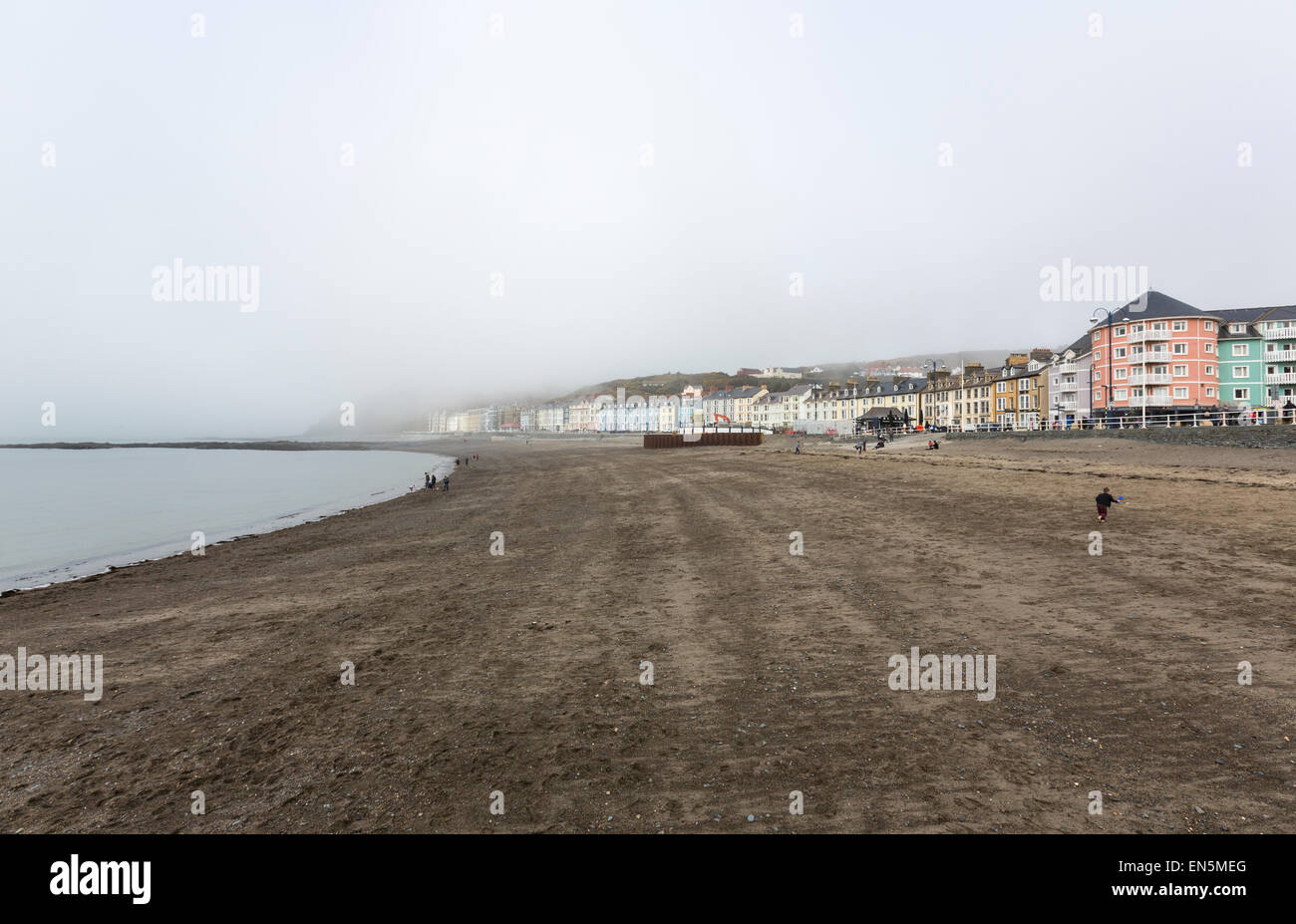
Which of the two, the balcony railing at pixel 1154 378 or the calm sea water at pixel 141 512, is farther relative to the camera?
the balcony railing at pixel 1154 378

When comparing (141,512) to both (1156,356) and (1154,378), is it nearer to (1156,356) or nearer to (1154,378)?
(1154,378)

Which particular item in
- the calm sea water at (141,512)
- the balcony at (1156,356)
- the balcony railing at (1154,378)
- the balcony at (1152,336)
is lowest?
the calm sea water at (141,512)

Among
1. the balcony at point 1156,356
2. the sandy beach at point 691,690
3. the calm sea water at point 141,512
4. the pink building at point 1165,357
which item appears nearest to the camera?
the sandy beach at point 691,690

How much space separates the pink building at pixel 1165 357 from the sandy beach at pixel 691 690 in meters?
56.3

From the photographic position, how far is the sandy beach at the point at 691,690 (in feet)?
16.5

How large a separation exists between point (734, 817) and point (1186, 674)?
6.73 metres

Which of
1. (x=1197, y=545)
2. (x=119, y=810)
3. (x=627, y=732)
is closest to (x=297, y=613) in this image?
(x=119, y=810)

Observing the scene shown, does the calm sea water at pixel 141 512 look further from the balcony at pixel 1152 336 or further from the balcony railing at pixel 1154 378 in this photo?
the balcony at pixel 1152 336

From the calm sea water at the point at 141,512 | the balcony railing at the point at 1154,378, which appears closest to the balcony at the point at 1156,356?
the balcony railing at the point at 1154,378

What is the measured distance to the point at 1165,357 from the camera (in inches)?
2341

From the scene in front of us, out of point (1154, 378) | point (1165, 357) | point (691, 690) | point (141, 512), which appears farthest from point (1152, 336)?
point (141, 512)

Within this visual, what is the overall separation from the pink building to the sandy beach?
56.3 meters

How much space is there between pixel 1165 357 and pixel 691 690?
7741cm

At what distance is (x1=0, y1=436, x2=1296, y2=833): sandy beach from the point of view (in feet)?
16.5
